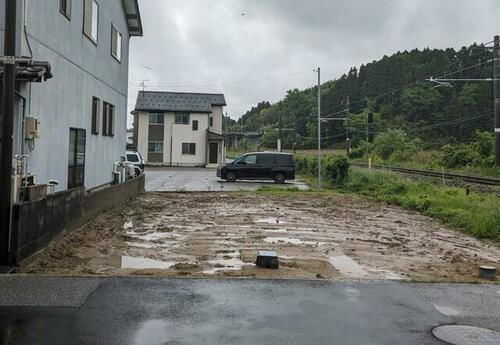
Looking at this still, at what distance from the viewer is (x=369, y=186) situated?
25.2 metres

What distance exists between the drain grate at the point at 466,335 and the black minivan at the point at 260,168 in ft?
82.7

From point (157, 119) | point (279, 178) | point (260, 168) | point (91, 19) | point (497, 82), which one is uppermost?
point (497, 82)

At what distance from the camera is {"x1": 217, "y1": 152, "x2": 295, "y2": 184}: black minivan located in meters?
30.2

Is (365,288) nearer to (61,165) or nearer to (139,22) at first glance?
(61,165)

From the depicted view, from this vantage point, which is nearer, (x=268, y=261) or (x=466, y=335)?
(x=466, y=335)

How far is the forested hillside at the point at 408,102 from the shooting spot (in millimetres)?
79750

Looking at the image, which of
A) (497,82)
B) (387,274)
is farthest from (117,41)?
(497,82)

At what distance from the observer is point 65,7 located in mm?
11406

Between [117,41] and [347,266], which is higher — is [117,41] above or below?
above

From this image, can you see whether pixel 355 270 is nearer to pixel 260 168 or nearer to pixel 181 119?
pixel 260 168

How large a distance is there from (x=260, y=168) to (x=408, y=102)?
6454cm

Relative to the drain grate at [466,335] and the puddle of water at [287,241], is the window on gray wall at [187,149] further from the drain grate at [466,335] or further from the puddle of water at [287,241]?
the drain grate at [466,335]

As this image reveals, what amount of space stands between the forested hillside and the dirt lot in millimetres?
Answer: 60635

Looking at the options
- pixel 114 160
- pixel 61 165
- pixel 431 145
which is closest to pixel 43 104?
pixel 61 165
